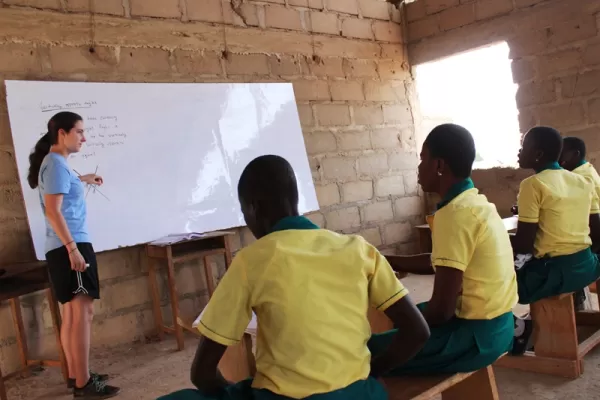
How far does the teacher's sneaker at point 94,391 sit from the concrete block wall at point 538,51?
12.3 ft

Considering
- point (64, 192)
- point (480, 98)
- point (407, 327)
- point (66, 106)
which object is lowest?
point (407, 327)

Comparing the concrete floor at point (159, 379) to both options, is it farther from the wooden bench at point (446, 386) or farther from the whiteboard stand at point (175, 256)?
the wooden bench at point (446, 386)

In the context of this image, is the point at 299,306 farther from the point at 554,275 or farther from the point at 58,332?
the point at 58,332

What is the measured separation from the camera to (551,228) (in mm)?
2422

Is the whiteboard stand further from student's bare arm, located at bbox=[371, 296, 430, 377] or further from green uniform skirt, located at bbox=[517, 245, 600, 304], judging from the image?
student's bare arm, located at bbox=[371, 296, 430, 377]

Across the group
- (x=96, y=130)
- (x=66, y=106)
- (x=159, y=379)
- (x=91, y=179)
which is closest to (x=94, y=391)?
(x=159, y=379)

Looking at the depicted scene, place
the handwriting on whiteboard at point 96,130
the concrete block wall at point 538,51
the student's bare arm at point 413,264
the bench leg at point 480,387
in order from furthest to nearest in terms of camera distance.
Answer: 1. the concrete block wall at point 538,51
2. the handwriting on whiteboard at point 96,130
3. the student's bare arm at point 413,264
4. the bench leg at point 480,387

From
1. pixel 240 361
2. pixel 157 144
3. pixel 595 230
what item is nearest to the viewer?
pixel 240 361

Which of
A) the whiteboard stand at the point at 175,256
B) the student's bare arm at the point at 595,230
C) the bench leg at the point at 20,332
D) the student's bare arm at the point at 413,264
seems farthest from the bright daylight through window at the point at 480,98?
the bench leg at the point at 20,332

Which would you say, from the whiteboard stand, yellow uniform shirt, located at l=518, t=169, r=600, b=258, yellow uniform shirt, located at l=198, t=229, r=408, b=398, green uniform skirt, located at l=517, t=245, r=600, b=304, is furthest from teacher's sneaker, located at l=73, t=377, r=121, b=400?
yellow uniform shirt, located at l=518, t=169, r=600, b=258

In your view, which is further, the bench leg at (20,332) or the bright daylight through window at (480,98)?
the bright daylight through window at (480,98)

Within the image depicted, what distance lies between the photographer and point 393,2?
546 cm

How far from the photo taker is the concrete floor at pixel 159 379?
7.47ft

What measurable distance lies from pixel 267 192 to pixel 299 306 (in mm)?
261
